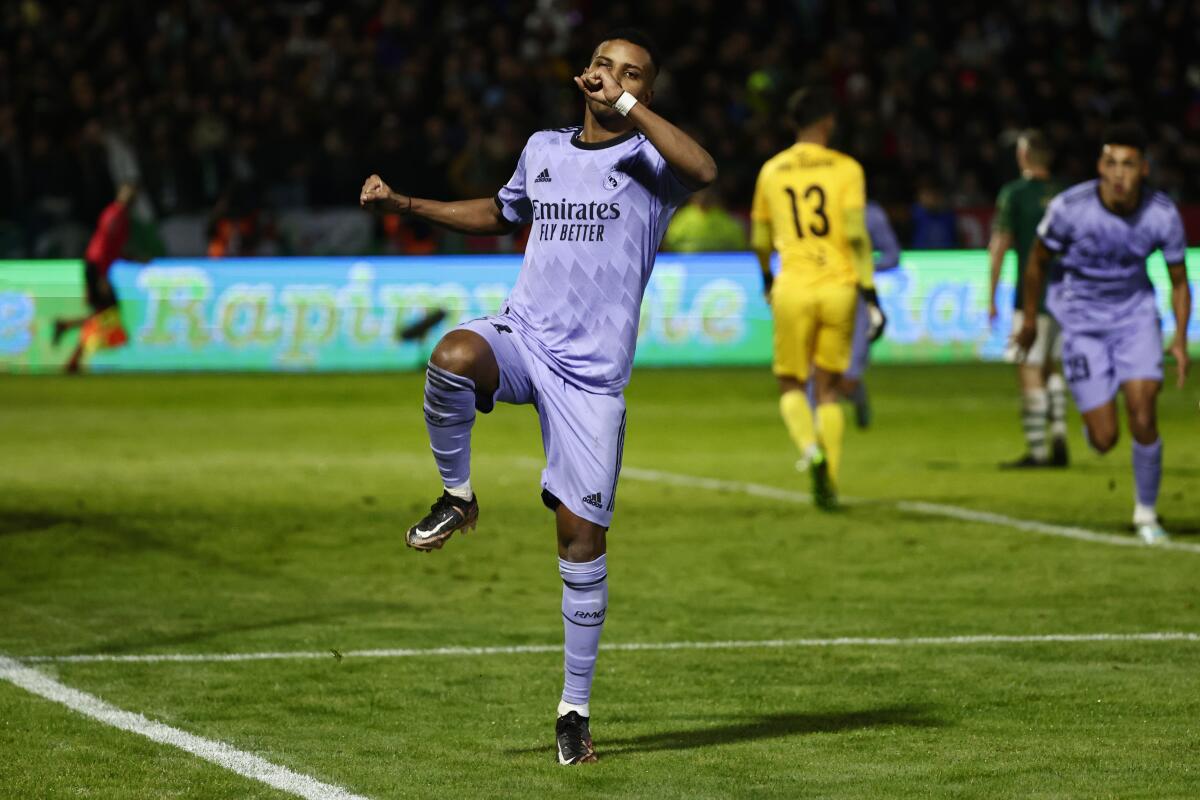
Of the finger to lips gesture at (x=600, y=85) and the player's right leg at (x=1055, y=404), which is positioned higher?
the finger to lips gesture at (x=600, y=85)

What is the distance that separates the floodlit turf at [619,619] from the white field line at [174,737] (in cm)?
6

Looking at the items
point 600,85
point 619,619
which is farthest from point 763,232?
point 600,85

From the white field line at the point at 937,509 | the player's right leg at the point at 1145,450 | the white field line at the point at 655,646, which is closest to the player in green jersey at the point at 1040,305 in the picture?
the white field line at the point at 937,509

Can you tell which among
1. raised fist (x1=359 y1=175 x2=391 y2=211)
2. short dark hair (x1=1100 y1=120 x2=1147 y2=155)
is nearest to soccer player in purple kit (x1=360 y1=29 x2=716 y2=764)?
raised fist (x1=359 y1=175 x2=391 y2=211)

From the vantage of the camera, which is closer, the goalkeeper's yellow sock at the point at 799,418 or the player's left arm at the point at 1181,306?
the player's left arm at the point at 1181,306

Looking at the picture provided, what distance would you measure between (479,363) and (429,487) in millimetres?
7259

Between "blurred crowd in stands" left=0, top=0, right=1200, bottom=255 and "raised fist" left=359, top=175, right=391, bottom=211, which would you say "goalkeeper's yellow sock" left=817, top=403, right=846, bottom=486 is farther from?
"blurred crowd in stands" left=0, top=0, right=1200, bottom=255

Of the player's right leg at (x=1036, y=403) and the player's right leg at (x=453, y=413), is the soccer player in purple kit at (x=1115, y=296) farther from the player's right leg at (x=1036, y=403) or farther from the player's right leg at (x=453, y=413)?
the player's right leg at (x=453, y=413)

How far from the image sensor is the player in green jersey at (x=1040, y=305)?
1382 cm

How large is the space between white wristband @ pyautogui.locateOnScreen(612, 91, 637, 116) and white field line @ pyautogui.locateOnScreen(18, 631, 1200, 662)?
260cm

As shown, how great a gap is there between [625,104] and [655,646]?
2714mm

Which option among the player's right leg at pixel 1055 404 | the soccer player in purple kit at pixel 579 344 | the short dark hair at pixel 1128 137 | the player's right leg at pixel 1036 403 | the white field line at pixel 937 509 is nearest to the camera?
the soccer player in purple kit at pixel 579 344

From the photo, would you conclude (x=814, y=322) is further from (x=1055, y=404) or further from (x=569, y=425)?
(x=569, y=425)

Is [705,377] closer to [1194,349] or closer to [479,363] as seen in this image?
[1194,349]
